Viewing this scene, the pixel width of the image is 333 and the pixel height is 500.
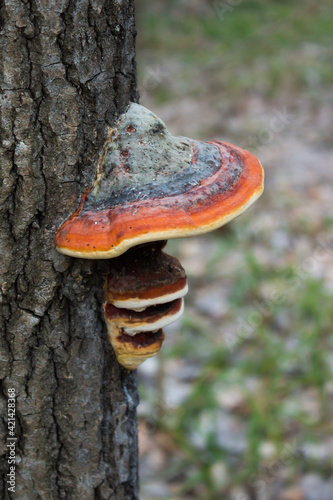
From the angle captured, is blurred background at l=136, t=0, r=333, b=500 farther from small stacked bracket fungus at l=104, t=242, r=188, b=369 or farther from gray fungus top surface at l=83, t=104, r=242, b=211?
gray fungus top surface at l=83, t=104, r=242, b=211

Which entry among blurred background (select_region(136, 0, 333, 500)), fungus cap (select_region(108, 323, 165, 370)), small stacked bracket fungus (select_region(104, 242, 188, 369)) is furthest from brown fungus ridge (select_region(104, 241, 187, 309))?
blurred background (select_region(136, 0, 333, 500))

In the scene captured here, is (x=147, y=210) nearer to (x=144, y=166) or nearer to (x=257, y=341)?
(x=144, y=166)

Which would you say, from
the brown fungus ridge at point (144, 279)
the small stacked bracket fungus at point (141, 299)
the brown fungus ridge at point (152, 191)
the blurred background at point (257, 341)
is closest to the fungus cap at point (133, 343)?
the small stacked bracket fungus at point (141, 299)

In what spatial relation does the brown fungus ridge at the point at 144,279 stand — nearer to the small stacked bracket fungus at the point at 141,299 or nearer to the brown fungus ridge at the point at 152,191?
the small stacked bracket fungus at the point at 141,299

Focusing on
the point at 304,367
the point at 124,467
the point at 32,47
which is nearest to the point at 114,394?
the point at 124,467

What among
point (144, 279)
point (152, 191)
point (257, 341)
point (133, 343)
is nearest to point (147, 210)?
point (152, 191)

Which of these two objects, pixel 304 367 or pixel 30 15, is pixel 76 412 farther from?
pixel 304 367

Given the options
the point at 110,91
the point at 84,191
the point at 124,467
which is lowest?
the point at 124,467
